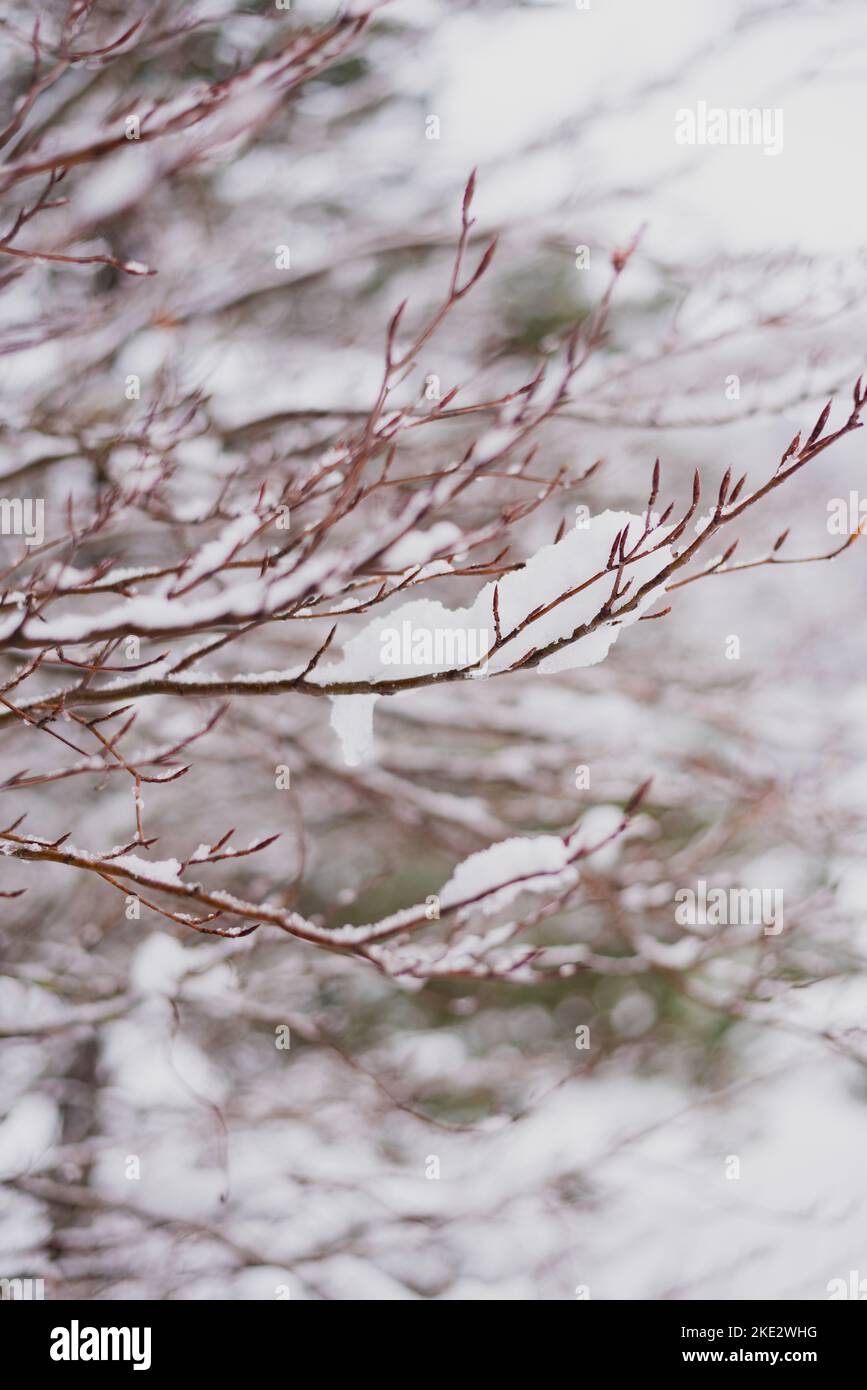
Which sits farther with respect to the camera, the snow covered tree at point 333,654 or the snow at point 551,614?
the snow covered tree at point 333,654

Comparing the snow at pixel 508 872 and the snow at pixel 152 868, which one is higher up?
the snow at pixel 152 868

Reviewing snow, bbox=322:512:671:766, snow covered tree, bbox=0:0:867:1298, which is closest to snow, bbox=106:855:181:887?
snow covered tree, bbox=0:0:867:1298

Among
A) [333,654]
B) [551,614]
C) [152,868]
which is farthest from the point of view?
[333,654]

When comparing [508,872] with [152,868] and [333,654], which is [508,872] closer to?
[152,868]

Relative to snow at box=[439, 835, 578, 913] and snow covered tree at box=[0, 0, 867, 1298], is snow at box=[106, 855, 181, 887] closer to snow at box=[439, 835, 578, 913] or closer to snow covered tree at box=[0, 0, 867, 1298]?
snow covered tree at box=[0, 0, 867, 1298]

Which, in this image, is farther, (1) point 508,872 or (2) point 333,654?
(2) point 333,654

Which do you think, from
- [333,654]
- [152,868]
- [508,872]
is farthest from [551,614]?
[333,654]

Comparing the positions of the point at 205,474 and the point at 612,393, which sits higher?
the point at 612,393

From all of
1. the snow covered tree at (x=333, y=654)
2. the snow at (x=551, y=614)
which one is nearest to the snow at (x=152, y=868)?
the snow covered tree at (x=333, y=654)

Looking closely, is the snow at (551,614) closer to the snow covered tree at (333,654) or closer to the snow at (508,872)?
the snow covered tree at (333,654)

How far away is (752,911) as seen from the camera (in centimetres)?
446
